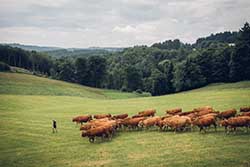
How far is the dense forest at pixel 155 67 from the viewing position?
271 ft

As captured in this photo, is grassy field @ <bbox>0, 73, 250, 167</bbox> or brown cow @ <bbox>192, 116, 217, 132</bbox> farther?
brown cow @ <bbox>192, 116, 217, 132</bbox>

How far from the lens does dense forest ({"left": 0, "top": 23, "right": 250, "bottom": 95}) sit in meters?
82.7

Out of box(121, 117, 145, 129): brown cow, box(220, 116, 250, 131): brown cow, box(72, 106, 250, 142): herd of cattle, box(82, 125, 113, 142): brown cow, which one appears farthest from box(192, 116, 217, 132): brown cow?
box(82, 125, 113, 142): brown cow

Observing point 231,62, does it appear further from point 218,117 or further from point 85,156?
point 85,156

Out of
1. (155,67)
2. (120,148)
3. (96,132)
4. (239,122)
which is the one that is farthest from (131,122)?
(155,67)

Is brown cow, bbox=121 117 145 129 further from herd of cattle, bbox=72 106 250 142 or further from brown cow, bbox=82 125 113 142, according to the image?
brown cow, bbox=82 125 113 142

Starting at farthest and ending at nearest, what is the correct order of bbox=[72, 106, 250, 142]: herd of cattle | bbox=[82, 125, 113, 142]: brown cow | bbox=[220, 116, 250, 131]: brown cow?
1. bbox=[82, 125, 113, 142]: brown cow
2. bbox=[72, 106, 250, 142]: herd of cattle
3. bbox=[220, 116, 250, 131]: brown cow

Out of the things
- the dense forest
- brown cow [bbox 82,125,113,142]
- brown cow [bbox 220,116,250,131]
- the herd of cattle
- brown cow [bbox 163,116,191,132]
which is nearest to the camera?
brown cow [bbox 220,116,250,131]

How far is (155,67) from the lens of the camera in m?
123

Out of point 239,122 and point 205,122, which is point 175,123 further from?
point 239,122

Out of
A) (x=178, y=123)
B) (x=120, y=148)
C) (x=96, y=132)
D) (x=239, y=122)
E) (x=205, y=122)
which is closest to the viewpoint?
(x=120, y=148)

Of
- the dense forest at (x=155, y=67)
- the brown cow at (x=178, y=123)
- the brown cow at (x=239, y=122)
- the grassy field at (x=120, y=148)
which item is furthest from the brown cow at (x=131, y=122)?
the dense forest at (x=155, y=67)

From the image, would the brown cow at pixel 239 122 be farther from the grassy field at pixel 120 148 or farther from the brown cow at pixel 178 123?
the brown cow at pixel 178 123

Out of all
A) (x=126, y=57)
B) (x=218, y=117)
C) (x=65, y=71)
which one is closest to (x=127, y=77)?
(x=65, y=71)
